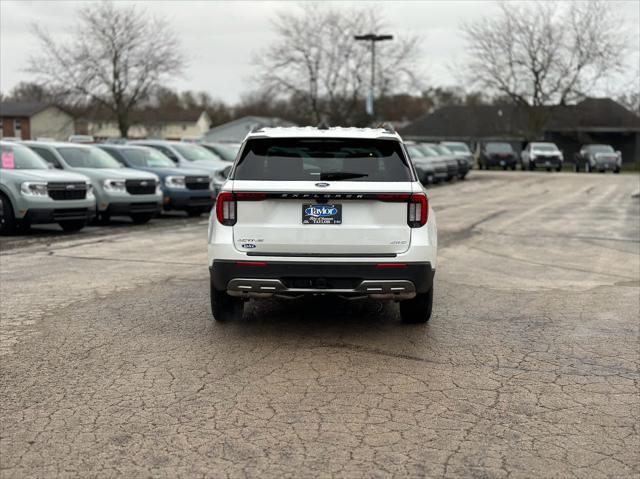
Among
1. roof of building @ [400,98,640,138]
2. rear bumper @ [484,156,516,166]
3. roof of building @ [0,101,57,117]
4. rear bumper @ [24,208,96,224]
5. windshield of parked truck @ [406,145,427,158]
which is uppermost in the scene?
roof of building @ [0,101,57,117]

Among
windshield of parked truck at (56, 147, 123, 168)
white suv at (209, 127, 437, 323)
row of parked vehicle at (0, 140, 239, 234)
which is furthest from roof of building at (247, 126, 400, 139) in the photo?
windshield of parked truck at (56, 147, 123, 168)

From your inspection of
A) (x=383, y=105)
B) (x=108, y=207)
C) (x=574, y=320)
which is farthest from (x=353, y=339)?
(x=383, y=105)

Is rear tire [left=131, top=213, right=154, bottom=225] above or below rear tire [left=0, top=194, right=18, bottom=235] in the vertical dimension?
below

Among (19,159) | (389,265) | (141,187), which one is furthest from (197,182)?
(389,265)

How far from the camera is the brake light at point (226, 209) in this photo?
6508 millimetres

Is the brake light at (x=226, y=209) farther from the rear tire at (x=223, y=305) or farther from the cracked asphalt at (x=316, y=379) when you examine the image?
the cracked asphalt at (x=316, y=379)

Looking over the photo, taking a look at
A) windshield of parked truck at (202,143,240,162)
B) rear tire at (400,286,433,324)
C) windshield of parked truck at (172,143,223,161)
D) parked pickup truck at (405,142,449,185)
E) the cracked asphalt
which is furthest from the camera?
→ parked pickup truck at (405,142,449,185)

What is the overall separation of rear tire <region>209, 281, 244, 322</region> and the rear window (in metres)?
1.13

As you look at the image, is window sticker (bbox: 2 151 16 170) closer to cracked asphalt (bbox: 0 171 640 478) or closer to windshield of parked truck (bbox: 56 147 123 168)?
windshield of parked truck (bbox: 56 147 123 168)

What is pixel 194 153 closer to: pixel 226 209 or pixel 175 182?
pixel 175 182

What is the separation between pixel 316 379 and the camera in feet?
18.2

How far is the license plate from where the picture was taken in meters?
6.40

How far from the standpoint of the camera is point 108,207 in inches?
647

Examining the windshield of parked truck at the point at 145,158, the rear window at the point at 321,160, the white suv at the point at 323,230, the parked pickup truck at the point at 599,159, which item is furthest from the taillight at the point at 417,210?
the parked pickup truck at the point at 599,159
